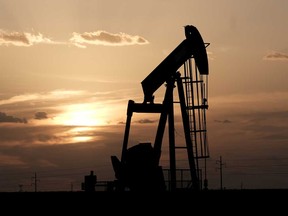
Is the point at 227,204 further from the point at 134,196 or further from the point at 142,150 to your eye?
the point at 142,150

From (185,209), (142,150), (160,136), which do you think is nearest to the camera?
(185,209)

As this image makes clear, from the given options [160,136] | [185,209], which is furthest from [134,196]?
[160,136]

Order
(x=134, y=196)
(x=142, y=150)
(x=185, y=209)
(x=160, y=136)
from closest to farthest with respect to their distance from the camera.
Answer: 1. (x=185, y=209)
2. (x=134, y=196)
3. (x=142, y=150)
4. (x=160, y=136)

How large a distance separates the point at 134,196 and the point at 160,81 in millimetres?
10763

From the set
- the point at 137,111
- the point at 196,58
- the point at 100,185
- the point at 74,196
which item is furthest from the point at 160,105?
the point at 74,196

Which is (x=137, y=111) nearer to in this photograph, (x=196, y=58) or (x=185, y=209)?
(x=196, y=58)

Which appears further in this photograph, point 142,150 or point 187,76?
point 187,76

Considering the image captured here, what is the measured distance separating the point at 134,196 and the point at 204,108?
1091cm

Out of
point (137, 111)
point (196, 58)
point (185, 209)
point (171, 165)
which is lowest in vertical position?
point (185, 209)

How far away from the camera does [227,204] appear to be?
560 inches

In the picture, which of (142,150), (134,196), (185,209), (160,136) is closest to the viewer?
(185,209)

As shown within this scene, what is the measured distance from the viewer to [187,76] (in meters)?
25.3

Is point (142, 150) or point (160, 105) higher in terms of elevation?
point (160, 105)

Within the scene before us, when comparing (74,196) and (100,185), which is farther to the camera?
(100,185)
